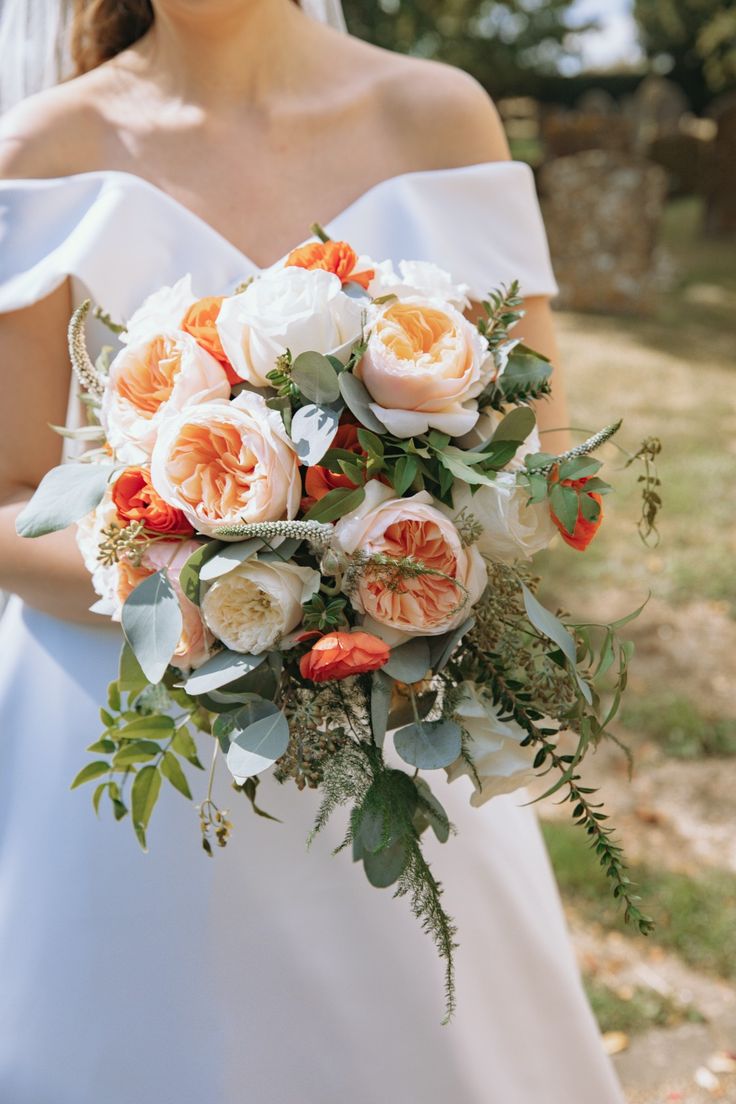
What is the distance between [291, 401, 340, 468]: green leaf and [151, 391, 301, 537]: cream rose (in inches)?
0.8

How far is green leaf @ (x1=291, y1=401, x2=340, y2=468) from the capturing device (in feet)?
4.23

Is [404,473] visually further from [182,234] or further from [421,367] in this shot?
[182,234]

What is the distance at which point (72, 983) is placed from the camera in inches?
74.9

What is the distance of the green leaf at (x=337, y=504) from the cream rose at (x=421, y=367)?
0.31 ft

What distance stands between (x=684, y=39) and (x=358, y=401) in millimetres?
23741

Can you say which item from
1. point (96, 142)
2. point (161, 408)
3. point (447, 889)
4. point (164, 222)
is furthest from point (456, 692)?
point (96, 142)

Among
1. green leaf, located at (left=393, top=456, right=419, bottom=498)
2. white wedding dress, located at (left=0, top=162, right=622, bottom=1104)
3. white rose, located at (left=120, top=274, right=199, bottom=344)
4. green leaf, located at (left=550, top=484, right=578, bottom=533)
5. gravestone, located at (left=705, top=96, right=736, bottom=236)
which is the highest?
white rose, located at (left=120, top=274, right=199, bottom=344)

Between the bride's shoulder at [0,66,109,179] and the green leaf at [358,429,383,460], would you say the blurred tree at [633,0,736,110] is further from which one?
the green leaf at [358,429,383,460]

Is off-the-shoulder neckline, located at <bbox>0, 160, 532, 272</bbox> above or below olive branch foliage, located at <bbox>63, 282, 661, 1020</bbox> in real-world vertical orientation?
above

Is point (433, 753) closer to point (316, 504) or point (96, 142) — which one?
point (316, 504)

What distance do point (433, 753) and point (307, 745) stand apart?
156 mm


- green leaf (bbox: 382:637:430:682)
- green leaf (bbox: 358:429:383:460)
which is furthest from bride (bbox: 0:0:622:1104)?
green leaf (bbox: 358:429:383:460)

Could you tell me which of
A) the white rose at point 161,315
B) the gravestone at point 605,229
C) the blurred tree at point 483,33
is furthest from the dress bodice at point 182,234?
the blurred tree at point 483,33

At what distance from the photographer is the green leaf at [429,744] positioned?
A: 132 cm
